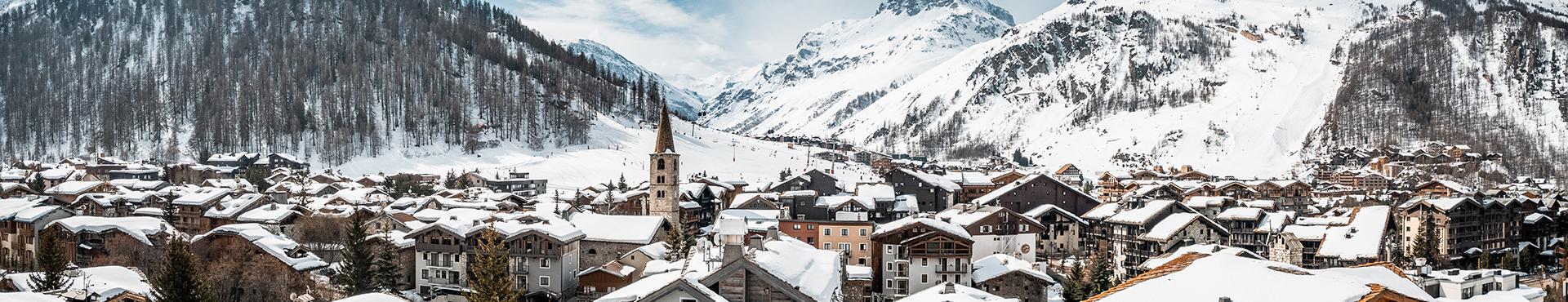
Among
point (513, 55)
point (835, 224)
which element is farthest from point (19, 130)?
point (835, 224)

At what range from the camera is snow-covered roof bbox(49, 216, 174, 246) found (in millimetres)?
43125

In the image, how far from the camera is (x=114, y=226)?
43.6m

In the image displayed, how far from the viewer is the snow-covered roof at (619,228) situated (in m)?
40.2

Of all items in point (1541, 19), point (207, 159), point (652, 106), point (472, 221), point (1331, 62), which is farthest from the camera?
point (1331, 62)

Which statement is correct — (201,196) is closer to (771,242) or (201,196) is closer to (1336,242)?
(771,242)

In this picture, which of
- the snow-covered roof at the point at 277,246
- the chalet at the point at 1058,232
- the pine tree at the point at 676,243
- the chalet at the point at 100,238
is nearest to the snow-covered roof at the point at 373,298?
the pine tree at the point at 676,243

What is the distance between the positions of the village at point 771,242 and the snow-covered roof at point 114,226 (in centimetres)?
11

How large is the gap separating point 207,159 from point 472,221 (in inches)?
3000

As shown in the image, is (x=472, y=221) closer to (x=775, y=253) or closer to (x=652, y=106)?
(x=775, y=253)

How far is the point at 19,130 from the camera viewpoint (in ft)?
415

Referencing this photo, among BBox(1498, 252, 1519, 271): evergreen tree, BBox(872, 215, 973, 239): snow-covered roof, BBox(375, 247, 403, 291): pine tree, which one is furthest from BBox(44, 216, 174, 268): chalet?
BBox(1498, 252, 1519, 271): evergreen tree

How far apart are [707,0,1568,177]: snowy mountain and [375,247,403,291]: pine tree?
4199 inches

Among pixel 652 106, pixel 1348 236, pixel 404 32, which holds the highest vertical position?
pixel 404 32

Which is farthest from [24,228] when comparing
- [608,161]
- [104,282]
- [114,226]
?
[608,161]
